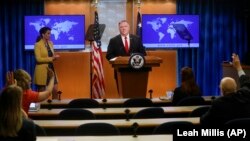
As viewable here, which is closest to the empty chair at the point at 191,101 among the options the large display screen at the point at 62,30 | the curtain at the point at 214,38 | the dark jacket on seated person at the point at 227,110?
the dark jacket on seated person at the point at 227,110

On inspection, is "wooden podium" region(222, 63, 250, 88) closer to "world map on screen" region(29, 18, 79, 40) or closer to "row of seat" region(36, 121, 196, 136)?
"world map on screen" region(29, 18, 79, 40)

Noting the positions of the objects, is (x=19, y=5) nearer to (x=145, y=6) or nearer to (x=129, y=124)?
(x=145, y=6)

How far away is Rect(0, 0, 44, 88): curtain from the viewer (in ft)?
39.2

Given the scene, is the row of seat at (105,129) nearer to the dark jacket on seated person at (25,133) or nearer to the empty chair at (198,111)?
the dark jacket on seated person at (25,133)

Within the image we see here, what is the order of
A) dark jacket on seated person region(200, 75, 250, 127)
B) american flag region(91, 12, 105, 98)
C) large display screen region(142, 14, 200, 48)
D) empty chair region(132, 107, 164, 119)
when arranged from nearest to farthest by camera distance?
dark jacket on seated person region(200, 75, 250, 127) → empty chair region(132, 107, 164, 119) → american flag region(91, 12, 105, 98) → large display screen region(142, 14, 200, 48)

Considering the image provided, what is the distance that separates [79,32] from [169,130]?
6739mm

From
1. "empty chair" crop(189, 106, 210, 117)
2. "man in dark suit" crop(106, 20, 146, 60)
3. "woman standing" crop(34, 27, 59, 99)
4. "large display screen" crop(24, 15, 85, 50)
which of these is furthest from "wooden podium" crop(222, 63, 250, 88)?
"empty chair" crop(189, 106, 210, 117)

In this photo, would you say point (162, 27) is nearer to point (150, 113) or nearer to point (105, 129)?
point (150, 113)

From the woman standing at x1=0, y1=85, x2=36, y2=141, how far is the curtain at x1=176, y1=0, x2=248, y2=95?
860 cm

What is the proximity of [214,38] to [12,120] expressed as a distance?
9236 mm

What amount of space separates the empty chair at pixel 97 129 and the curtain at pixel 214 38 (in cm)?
761

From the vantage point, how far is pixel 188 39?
35.4 feet

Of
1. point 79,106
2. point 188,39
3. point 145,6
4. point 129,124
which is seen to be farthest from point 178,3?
point 129,124

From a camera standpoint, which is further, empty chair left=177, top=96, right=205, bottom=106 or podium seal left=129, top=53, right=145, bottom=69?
podium seal left=129, top=53, right=145, bottom=69
